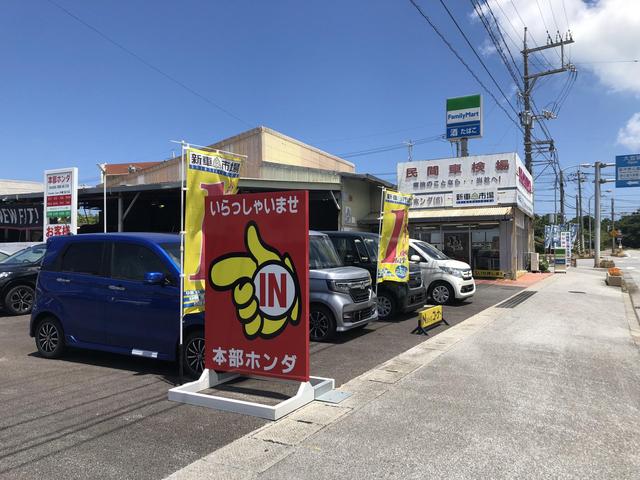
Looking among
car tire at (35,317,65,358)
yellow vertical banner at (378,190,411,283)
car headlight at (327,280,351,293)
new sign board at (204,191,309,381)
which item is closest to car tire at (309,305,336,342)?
car headlight at (327,280,351,293)

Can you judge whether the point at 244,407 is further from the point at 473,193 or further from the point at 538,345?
the point at 473,193

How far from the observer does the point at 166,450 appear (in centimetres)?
416

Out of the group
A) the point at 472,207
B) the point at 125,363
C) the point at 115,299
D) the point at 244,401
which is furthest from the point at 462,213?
the point at 244,401

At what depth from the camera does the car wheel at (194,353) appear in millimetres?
6273

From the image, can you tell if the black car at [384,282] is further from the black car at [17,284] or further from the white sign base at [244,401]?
the black car at [17,284]

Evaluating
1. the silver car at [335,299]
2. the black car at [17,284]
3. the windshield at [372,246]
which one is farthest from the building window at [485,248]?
the black car at [17,284]

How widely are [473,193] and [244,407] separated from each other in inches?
794

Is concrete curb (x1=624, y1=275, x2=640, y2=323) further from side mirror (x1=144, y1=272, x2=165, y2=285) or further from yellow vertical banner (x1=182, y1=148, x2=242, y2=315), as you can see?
side mirror (x1=144, y1=272, x2=165, y2=285)

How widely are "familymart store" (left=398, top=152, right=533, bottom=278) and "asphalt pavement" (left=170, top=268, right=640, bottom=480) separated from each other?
14.8 meters

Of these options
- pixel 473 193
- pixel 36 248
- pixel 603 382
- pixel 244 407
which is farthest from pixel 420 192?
pixel 244 407

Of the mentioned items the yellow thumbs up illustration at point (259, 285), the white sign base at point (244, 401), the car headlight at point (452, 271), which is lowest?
the white sign base at point (244, 401)

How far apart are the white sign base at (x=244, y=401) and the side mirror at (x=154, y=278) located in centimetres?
128

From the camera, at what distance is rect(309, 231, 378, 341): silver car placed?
855 centimetres

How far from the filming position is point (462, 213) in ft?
75.0
